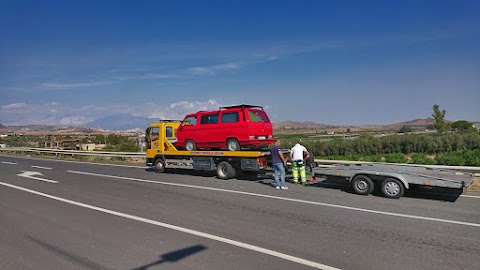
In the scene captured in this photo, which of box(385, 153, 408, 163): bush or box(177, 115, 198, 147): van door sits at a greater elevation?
box(177, 115, 198, 147): van door

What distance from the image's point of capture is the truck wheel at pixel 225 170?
544 inches

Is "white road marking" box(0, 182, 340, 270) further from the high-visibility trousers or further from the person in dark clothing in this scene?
the high-visibility trousers

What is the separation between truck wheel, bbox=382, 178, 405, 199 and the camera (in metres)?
9.63

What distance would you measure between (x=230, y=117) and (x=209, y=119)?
111 centimetres

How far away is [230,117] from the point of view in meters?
13.8

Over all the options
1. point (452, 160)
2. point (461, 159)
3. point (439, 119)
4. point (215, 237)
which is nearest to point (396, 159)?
point (452, 160)

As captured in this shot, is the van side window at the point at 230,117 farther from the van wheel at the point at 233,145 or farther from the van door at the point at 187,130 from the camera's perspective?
the van door at the point at 187,130

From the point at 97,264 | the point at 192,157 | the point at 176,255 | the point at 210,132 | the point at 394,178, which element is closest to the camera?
the point at 97,264

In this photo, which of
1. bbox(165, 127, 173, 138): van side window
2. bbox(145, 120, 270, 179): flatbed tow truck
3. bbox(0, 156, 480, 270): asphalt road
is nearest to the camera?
bbox(0, 156, 480, 270): asphalt road

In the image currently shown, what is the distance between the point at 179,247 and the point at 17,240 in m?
3.09

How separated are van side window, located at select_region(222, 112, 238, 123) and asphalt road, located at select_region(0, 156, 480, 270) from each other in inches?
125

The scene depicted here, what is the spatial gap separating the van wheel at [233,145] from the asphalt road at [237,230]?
261cm

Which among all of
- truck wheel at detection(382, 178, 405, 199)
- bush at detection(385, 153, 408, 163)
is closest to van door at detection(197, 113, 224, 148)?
truck wheel at detection(382, 178, 405, 199)

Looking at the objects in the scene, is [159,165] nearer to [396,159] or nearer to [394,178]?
[394,178]
